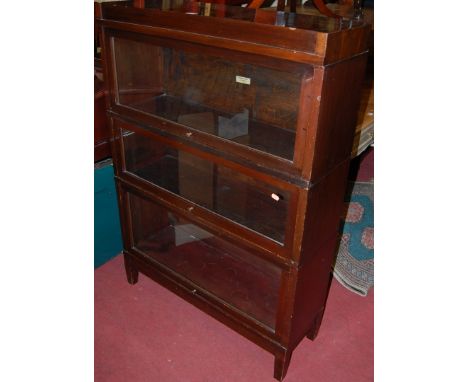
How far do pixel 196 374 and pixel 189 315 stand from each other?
284 mm

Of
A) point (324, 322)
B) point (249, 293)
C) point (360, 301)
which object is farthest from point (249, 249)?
point (360, 301)

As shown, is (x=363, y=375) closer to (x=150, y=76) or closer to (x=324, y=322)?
(x=324, y=322)

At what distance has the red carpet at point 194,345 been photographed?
154 cm

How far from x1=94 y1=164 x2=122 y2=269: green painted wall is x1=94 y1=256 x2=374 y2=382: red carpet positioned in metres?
0.16

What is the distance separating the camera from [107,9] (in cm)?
131

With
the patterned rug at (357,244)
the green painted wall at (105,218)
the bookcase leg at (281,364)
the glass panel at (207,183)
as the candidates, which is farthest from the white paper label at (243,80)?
the patterned rug at (357,244)

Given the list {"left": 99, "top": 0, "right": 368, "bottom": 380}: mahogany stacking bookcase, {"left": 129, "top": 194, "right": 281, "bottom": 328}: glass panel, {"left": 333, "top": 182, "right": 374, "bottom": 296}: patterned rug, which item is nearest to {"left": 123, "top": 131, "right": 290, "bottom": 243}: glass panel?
{"left": 99, "top": 0, "right": 368, "bottom": 380}: mahogany stacking bookcase

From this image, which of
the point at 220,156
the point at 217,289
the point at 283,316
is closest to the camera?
the point at 220,156

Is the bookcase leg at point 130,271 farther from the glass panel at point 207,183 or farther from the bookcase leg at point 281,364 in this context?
the bookcase leg at point 281,364

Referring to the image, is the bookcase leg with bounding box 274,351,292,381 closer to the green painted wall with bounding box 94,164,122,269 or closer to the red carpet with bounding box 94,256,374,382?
the red carpet with bounding box 94,256,374,382

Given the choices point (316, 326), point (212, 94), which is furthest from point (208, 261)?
point (212, 94)

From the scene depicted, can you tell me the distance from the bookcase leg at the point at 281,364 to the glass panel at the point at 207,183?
1.45 feet

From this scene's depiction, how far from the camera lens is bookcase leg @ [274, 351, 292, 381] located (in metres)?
1.43


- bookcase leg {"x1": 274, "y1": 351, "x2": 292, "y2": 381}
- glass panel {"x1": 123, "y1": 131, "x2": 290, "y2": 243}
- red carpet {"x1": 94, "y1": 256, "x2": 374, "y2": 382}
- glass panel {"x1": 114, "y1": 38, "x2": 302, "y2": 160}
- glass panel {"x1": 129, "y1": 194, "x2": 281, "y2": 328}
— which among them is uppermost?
glass panel {"x1": 114, "y1": 38, "x2": 302, "y2": 160}
